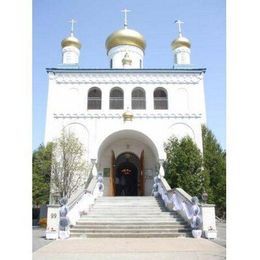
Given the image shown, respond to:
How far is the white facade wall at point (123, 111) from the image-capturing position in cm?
1211

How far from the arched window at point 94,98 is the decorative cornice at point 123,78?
36 cm

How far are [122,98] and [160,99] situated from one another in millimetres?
1397

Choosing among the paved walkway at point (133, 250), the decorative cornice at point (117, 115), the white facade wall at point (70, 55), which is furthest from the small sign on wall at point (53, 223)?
the white facade wall at point (70, 55)

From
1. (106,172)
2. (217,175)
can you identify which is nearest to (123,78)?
(106,172)

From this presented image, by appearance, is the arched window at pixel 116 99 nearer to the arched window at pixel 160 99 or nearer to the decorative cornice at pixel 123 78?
the decorative cornice at pixel 123 78

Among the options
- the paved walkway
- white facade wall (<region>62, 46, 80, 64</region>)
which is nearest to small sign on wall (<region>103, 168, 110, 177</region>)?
white facade wall (<region>62, 46, 80, 64</region>)

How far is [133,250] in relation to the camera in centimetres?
485

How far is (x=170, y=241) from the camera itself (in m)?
5.91

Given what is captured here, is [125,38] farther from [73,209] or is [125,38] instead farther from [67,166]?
[73,209]

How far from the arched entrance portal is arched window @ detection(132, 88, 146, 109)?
2.18 metres
